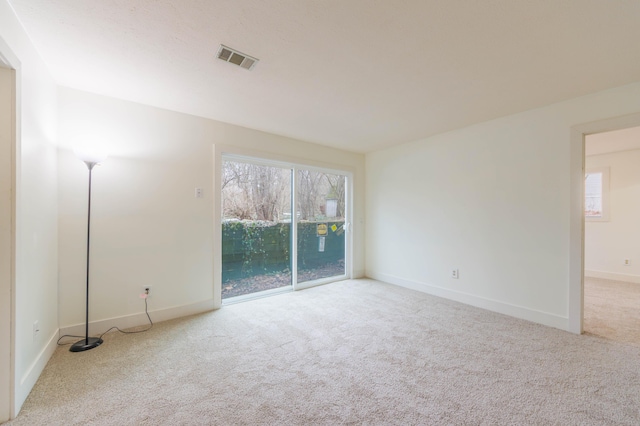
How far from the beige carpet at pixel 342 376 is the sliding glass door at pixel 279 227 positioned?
0.85 metres

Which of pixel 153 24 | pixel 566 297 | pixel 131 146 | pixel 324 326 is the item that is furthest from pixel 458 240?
pixel 131 146

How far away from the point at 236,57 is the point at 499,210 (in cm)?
329

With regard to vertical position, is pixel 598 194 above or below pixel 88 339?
above

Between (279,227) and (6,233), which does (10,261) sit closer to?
(6,233)

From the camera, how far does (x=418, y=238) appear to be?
13.1 ft

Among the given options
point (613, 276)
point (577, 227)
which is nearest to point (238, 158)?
point (577, 227)

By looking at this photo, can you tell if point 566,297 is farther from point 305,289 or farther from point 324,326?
point 305,289

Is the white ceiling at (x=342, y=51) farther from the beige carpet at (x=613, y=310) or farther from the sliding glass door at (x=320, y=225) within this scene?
the beige carpet at (x=613, y=310)

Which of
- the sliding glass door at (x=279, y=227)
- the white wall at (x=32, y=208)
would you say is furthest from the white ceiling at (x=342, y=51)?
the sliding glass door at (x=279, y=227)

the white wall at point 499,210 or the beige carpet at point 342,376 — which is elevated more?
the white wall at point 499,210

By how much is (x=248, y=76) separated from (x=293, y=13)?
2.66 feet

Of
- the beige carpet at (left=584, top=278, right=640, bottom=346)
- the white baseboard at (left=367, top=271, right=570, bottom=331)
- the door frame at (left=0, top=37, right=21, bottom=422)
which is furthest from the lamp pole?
the beige carpet at (left=584, top=278, right=640, bottom=346)

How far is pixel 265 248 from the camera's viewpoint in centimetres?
375

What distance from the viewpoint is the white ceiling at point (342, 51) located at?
4.80 feet
